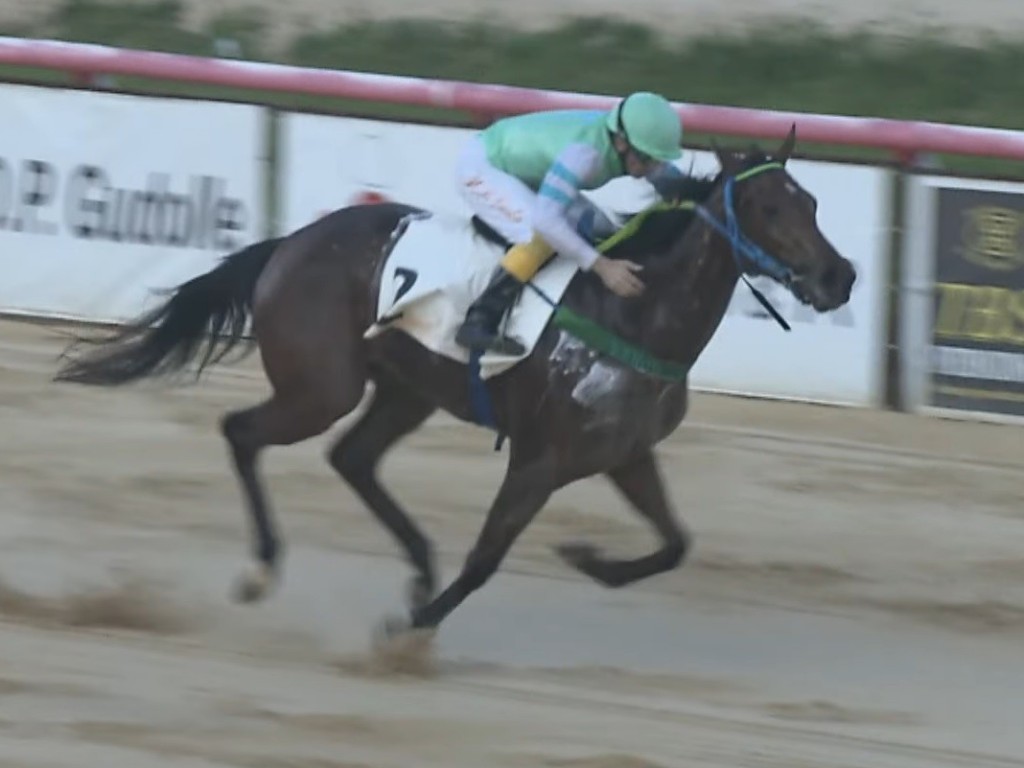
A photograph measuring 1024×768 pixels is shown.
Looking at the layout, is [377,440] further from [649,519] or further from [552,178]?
[552,178]

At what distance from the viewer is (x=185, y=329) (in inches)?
286

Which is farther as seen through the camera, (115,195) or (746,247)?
(115,195)

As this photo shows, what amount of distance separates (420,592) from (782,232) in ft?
5.30

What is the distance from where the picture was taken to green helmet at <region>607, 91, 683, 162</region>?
20.2 ft

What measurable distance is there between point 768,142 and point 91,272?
13.3 feet

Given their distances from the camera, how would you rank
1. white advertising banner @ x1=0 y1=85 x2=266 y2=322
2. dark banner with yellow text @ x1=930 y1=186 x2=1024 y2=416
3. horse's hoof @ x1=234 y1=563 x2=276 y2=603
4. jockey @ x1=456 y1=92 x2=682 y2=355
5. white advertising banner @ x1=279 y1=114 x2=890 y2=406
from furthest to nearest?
white advertising banner @ x1=0 y1=85 x2=266 y2=322 < white advertising banner @ x1=279 y1=114 x2=890 y2=406 < dark banner with yellow text @ x1=930 y1=186 x2=1024 y2=416 < horse's hoof @ x1=234 y1=563 x2=276 y2=603 < jockey @ x1=456 y1=92 x2=682 y2=355

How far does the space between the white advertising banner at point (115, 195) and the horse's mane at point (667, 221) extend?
462cm

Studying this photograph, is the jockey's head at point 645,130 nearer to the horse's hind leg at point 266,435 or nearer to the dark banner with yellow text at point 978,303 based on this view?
the horse's hind leg at point 266,435

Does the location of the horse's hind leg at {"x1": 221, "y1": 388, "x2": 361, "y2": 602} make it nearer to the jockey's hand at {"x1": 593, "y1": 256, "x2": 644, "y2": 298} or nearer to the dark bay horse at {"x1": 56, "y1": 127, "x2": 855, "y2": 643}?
the dark bay horse at {"x1": 56, "y1": 127, "x2": 855, "y2": 643}

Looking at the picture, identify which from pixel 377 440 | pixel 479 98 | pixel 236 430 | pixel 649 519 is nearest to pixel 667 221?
pixel 649 519

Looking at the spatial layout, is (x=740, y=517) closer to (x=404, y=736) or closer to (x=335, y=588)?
(x=335, y=588)

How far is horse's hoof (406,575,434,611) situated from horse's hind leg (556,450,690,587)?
517 mm

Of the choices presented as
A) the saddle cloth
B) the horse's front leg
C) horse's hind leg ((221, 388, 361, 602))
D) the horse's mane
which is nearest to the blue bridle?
the horse's mane

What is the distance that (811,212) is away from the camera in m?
6.20
